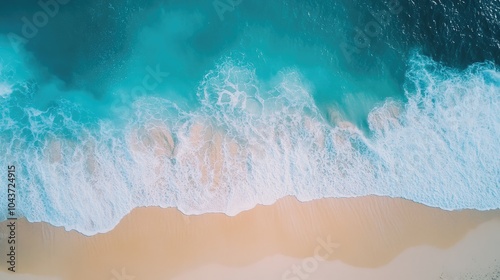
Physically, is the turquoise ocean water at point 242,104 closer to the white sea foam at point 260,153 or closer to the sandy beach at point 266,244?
the white sea foam at point 260,153

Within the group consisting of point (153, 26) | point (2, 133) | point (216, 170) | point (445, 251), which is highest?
point (153, 26)

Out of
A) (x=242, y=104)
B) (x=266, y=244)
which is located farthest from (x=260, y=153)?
(x=266, y=244)

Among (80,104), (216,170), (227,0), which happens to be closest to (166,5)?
(227,0)

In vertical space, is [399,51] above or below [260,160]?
above

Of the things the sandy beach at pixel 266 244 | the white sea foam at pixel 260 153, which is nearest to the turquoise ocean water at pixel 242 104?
the white sea foam at pixel 260 153

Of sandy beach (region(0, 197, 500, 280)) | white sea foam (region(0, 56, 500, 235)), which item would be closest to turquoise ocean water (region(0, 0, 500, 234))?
white sea foam (region(0, 56, 500, 235))

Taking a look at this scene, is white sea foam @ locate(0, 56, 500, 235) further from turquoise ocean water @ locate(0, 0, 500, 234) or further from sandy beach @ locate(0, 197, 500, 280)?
sandy beach @ locate(0, 197, 500, 280)

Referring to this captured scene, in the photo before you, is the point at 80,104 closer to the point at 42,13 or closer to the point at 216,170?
the point at 42,13

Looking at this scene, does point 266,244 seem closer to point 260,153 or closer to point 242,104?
point 260,153
